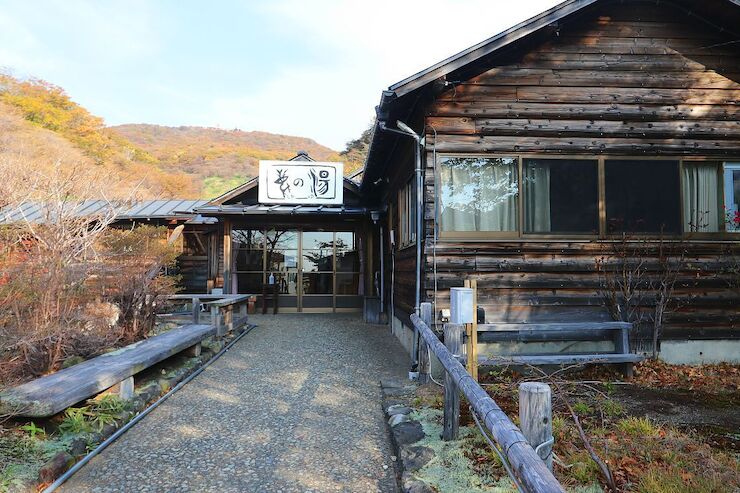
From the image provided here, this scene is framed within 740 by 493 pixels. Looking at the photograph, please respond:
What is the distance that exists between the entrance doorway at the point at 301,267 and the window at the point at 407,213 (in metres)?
5.11

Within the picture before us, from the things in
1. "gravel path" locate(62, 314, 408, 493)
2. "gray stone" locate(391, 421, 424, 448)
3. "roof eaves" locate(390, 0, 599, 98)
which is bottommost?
"gravel path" locate(62, 314, 408, 493)

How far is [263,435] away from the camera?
4.23 metres

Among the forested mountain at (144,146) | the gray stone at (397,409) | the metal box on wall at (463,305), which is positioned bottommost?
the gray stone at (397,409)

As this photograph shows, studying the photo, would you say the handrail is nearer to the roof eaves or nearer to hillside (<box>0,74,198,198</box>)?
the roof eaves

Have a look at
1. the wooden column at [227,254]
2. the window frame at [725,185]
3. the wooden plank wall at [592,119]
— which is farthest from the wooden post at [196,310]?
the window frame at [725,185]

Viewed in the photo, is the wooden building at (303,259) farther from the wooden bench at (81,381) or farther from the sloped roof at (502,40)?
the wooden bench at (81,381)

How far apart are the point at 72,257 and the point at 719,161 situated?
9298 mm

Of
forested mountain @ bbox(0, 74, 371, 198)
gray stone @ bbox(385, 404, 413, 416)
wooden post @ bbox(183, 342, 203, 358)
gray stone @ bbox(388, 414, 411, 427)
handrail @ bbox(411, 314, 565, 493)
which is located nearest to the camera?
handrail @ bbox(411, 314, 565, 493)

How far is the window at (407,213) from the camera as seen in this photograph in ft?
25.0

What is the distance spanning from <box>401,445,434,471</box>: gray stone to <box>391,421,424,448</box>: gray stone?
138 millimetres

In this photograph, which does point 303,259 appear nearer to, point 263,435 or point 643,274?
point 643,274

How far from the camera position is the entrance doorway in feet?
45.7

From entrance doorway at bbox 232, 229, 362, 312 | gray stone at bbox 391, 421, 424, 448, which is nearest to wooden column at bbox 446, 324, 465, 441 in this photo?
gray stone at bbox 391, 421, 424, 448

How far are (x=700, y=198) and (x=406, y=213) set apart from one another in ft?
14.2
